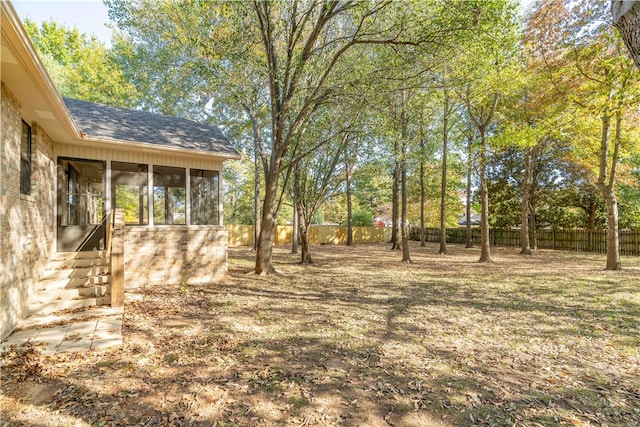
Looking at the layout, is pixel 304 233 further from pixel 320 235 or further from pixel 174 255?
pixel 320 235

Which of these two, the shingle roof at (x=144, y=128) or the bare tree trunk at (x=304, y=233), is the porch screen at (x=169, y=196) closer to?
the shingle roof at (x=144, y=128)

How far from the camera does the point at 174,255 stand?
7.88 meters

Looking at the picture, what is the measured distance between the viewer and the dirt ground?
262 centimetres

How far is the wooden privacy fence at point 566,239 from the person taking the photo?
15570 mm

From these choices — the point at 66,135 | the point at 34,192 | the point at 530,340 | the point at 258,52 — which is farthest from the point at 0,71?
the point at 258,52

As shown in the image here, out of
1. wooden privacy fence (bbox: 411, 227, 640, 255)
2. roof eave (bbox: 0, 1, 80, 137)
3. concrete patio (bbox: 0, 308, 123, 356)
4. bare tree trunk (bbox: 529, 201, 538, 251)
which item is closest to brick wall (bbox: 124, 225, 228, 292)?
concrete patio (bbox: 0, 308, 123, 356)

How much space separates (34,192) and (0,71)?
98.7 inches

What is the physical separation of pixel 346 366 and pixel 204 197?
6.42 metres

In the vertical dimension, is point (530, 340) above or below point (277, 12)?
below

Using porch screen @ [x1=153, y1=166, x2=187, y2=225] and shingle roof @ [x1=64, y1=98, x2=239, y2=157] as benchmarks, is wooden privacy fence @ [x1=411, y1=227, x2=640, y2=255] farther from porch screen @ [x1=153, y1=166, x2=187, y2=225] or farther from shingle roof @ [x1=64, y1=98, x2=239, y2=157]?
porch screen @ [x1=153, y1=166, x2=187, y2=225]

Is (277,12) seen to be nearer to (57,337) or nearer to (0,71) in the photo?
(0,71)

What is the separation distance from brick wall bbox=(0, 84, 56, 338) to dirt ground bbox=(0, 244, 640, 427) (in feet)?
3.49

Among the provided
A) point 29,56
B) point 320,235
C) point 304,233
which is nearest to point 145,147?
point 29,56

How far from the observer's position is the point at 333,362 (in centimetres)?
358
